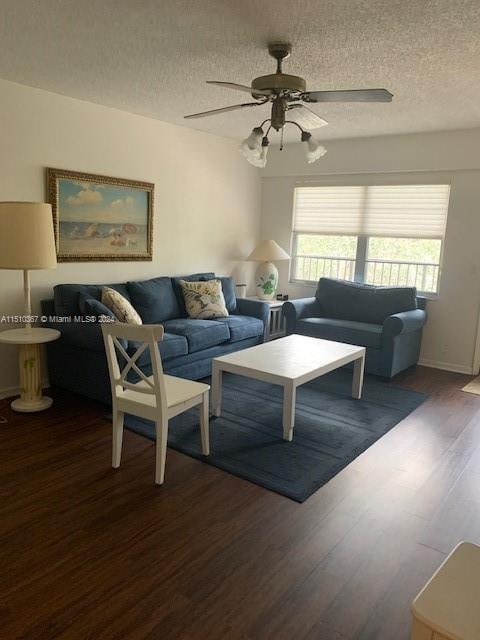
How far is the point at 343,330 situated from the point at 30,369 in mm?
2953

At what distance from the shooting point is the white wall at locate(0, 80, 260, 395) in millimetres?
3781

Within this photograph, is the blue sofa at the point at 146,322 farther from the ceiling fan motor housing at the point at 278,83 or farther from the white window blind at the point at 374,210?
the ceiling fan motor housing at the point at 278,83

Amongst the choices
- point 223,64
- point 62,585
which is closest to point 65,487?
point 62,585

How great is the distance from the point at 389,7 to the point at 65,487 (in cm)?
288

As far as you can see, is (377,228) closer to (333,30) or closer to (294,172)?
(294,172)

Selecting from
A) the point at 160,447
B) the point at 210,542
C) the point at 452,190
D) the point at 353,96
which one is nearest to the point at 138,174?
the point at 353,96

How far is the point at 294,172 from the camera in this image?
603cm

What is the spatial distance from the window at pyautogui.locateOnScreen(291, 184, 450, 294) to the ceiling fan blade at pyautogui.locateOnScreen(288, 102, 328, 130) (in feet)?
8.57

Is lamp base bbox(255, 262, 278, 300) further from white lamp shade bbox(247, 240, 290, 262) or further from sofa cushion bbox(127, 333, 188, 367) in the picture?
sofa cushion bbox(127, 333, 188, 367)

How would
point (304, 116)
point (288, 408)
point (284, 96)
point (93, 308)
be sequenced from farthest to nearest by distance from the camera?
point (93, 308), point (288, 408), point (304, 116), point (284, 96)

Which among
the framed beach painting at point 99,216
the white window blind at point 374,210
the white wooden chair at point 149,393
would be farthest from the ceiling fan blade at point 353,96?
the white window blind at point 374,210

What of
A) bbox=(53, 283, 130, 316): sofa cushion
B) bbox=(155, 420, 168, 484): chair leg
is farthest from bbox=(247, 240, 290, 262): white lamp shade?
bbox=(155, 420, 168, 484): chair leg

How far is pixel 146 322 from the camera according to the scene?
4.49 m

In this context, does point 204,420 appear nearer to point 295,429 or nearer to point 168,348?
point 295,429
